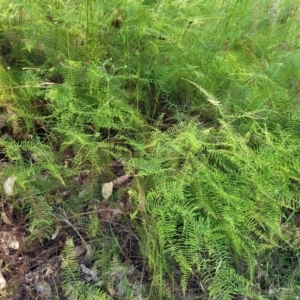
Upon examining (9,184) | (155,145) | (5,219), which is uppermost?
(155,145)

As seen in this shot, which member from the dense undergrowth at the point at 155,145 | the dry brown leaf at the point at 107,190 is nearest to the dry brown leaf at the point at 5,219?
the dense undergrowth at the point at 155,145

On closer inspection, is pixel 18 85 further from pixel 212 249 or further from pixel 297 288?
pixel 297 288

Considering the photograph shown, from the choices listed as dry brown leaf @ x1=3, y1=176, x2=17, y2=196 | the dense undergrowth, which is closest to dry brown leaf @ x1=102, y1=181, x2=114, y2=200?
the dense undergrowth

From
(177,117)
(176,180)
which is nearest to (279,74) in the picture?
(177,117)

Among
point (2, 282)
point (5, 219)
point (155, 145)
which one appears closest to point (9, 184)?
point (5, 219)

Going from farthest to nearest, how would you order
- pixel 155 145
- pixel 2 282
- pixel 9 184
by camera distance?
Result: pixel 155 145 → pixel 9 184 → pixel 2 282

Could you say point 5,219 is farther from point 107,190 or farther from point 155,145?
point 155,145

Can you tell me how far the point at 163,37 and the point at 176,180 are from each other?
743mm

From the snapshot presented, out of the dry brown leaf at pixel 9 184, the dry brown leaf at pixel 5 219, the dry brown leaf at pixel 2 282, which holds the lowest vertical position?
the dry brown leaf at pixel 2 282

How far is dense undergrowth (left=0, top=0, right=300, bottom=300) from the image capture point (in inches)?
68.9

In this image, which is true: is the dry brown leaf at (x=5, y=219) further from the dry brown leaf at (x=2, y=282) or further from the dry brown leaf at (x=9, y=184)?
the dry brown leaf at (x=2, y=282)

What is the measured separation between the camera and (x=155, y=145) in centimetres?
190

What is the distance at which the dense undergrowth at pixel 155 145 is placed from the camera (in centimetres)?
175

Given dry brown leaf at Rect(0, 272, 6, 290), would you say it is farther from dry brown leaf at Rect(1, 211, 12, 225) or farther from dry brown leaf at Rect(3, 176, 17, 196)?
dry brown leaf at Rect(3, 176, 17, 196)
